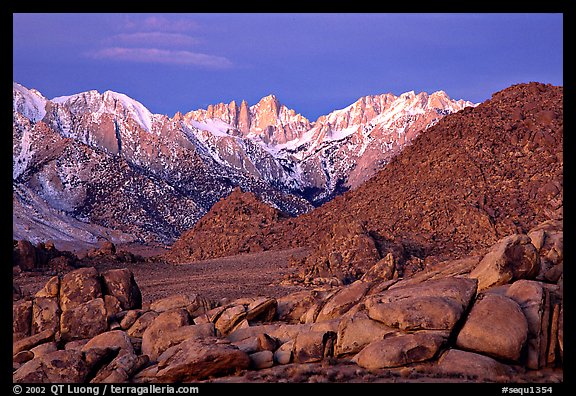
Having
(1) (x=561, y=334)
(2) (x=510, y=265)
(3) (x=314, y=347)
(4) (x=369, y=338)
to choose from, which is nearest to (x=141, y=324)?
(3) (x=314, y=347)

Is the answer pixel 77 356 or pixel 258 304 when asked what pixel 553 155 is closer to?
pixel 258 304

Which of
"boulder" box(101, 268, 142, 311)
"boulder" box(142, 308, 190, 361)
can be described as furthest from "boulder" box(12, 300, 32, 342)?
"boulder" box(142, 308, 190, 361)

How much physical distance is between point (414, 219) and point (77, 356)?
3302 cm

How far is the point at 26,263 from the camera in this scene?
158ft

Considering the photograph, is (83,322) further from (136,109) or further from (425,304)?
(136,109)

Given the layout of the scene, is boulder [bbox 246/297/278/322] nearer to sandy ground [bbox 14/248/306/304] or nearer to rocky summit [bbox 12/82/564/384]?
rocky summit [bbox 12/82/564/384]

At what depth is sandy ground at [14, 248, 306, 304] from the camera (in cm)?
3609

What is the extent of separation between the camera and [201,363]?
15070mm

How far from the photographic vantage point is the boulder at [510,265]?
1733cm

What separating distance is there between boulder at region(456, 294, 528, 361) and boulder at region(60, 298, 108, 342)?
11.1 meters

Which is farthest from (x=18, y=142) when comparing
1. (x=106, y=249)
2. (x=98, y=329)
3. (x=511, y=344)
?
(x=511, y=344)

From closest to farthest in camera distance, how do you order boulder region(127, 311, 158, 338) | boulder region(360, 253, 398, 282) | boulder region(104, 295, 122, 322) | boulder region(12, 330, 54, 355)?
boulder region(12, 330, 54, 355) < boulder region(127, 311, 158, 338) < boulder region(104, 295, 122, 322) < boulder region(360, 253, 398, 282)

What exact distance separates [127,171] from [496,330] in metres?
115

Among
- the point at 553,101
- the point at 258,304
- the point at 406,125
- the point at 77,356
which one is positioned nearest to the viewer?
the point at 77,356
